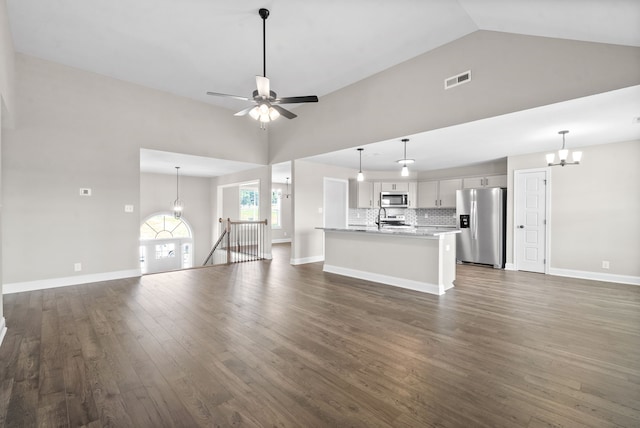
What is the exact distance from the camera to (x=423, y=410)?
69.6 inches

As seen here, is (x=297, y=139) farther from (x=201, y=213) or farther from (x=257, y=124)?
(x=201, y=213)

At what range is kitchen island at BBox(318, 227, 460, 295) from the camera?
4.34m

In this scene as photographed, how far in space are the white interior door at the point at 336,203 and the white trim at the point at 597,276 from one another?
4.78 m

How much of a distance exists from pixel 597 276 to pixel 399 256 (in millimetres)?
3782

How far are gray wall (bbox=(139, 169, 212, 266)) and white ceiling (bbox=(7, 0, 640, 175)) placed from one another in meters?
5.30

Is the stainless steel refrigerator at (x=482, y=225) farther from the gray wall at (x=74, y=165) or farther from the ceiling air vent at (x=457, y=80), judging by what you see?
the gray wall at (x=74, y=165)

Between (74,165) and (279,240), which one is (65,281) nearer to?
(74,165)

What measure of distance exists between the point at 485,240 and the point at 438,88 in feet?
13.1

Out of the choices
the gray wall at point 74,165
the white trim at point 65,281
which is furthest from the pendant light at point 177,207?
the white trim at point 65,281

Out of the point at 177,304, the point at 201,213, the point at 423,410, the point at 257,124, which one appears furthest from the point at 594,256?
the point at 201,213

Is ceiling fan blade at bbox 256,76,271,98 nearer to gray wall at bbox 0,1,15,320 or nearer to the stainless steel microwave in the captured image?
gray wall at bbox 0,1,15,320

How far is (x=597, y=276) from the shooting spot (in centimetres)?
519

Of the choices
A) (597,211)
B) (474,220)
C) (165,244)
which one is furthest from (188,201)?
(597,211)

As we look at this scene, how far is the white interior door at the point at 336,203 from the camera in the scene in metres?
7.99
